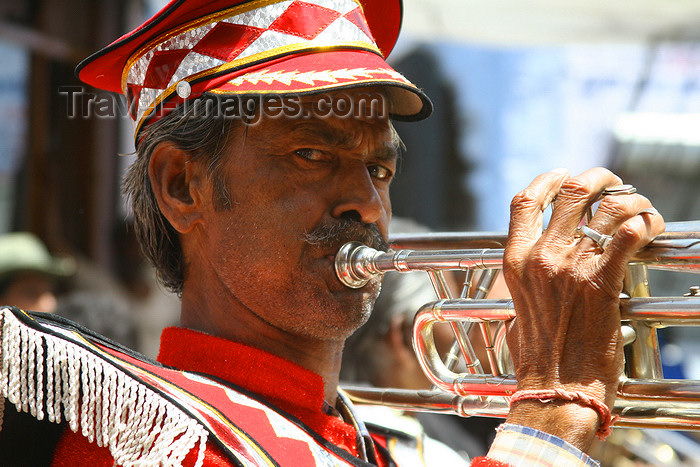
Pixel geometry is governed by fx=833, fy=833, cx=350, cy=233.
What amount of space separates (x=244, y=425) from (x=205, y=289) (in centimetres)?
48

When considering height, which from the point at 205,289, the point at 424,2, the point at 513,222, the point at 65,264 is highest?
the point at 424,2

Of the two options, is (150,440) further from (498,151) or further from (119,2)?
(119,2)

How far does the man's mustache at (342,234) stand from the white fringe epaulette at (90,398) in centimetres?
53

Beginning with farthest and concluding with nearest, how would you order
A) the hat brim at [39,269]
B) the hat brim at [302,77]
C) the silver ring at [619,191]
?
1. the hat brim at [39,269]
2. the hat brim at [302,77]
3. the silver ring at [619,191]

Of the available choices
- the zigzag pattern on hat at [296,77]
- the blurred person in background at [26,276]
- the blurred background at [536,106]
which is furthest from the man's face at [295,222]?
the blurred person in background at [26,276]

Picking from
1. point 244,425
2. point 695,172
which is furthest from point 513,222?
point 695,172

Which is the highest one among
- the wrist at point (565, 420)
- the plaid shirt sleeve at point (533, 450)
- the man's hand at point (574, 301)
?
the man's hand at point (574, 301)

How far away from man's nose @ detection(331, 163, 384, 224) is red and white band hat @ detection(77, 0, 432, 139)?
23 cm

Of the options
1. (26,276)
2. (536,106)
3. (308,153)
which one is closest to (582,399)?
(308,153)

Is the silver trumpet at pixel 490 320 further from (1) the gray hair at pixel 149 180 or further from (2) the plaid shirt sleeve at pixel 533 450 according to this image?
(1) the gray hair at pixel 149 180

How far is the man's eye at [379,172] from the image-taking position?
6.97 ft

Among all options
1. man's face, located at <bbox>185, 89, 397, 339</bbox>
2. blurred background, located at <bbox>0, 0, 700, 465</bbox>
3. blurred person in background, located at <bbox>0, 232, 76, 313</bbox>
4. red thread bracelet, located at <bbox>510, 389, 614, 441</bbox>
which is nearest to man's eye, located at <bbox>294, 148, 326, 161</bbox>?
man's face, located at <bbox>185, 89, 397, 339</bbox>

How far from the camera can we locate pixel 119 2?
6.51m

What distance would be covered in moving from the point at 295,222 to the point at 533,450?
29.6 inches
